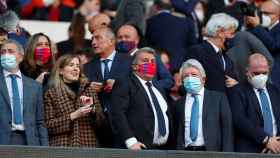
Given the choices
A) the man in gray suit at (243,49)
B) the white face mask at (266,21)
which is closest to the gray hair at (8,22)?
the man in gray suit at (243,49)

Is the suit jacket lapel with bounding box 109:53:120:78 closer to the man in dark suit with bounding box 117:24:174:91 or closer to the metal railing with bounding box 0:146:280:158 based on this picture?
the man in dark suit with bounding box 117:24:174:91

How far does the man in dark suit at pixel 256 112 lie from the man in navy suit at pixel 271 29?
1093mm

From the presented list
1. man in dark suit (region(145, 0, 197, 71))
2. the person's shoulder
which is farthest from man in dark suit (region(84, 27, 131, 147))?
man in dark suit (region(145, 0, 197, 71))

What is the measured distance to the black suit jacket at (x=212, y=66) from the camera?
1694cm

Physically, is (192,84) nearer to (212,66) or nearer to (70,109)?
(212,66)

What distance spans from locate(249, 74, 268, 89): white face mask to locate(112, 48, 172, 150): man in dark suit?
111 cm

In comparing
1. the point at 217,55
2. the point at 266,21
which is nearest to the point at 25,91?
the point at 217,55

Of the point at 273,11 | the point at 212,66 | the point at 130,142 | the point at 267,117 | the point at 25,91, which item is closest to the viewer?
the point at 25,91

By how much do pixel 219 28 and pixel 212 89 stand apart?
0.85 meters

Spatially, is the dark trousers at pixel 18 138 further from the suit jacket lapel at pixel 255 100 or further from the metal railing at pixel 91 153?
the suit jacket lapel at pixel 255 100

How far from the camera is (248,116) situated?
54.0ft

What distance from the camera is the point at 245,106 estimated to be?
54.2 ft

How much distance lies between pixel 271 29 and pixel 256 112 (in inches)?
91.2

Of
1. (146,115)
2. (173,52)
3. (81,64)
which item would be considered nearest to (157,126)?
(146,115)
